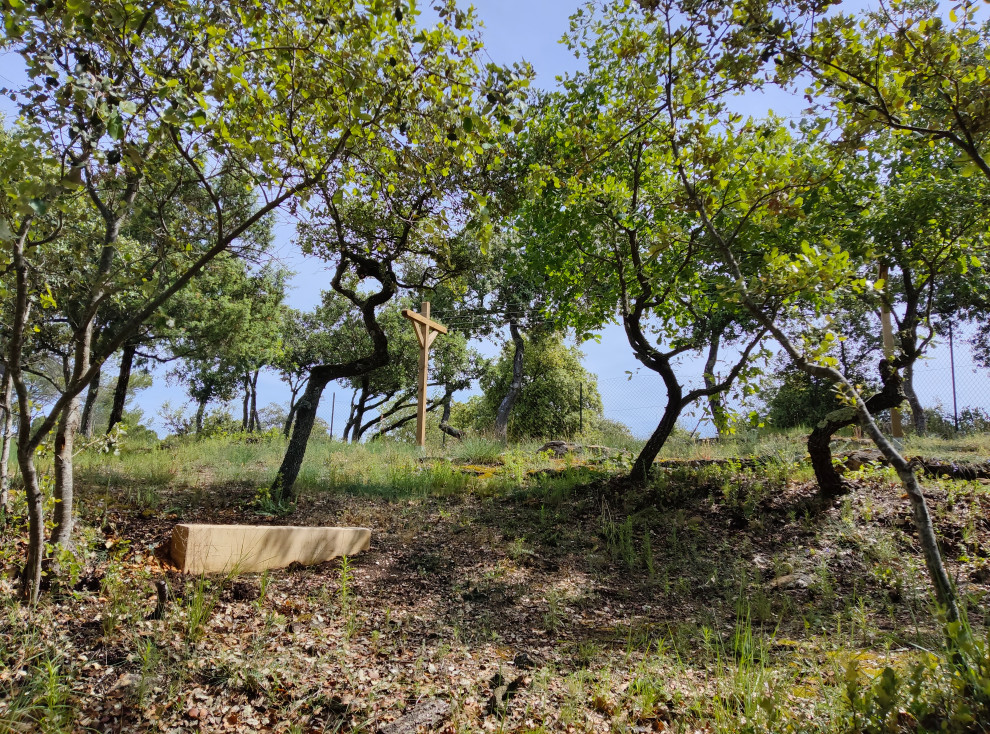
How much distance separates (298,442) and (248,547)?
7.20 ft

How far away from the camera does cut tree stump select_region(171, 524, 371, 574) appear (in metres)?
3.39

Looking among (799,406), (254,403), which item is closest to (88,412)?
(254,403)

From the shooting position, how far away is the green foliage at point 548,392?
45.4 ft

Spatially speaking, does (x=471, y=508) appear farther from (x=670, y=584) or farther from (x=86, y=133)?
(x=86, y=133)

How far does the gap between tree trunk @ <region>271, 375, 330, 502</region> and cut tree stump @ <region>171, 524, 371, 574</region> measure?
1.56 m

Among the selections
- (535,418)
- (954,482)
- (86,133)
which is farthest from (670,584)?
(535,418)

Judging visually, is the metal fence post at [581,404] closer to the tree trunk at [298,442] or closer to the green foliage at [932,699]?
the tree trunk at [298,442]

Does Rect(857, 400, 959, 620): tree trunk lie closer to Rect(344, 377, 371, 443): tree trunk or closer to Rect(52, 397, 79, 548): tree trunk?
Rect(52, 397, 79, 548): tree trunk

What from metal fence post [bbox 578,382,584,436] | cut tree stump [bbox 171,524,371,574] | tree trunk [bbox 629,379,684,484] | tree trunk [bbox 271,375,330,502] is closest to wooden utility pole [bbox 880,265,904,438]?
tree trunk [bbox 629,379,684,484]

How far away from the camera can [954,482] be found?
17.4 ft

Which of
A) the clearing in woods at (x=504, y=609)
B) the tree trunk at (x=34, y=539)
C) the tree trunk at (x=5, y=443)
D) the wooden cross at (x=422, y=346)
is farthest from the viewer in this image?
the wooden cross at (x=422, y=346)

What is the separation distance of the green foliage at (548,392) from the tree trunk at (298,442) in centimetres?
789

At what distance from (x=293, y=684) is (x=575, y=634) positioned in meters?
1.55

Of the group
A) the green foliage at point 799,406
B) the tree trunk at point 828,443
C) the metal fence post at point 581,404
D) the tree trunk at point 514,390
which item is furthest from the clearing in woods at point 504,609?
the green foliage at point 799,406
